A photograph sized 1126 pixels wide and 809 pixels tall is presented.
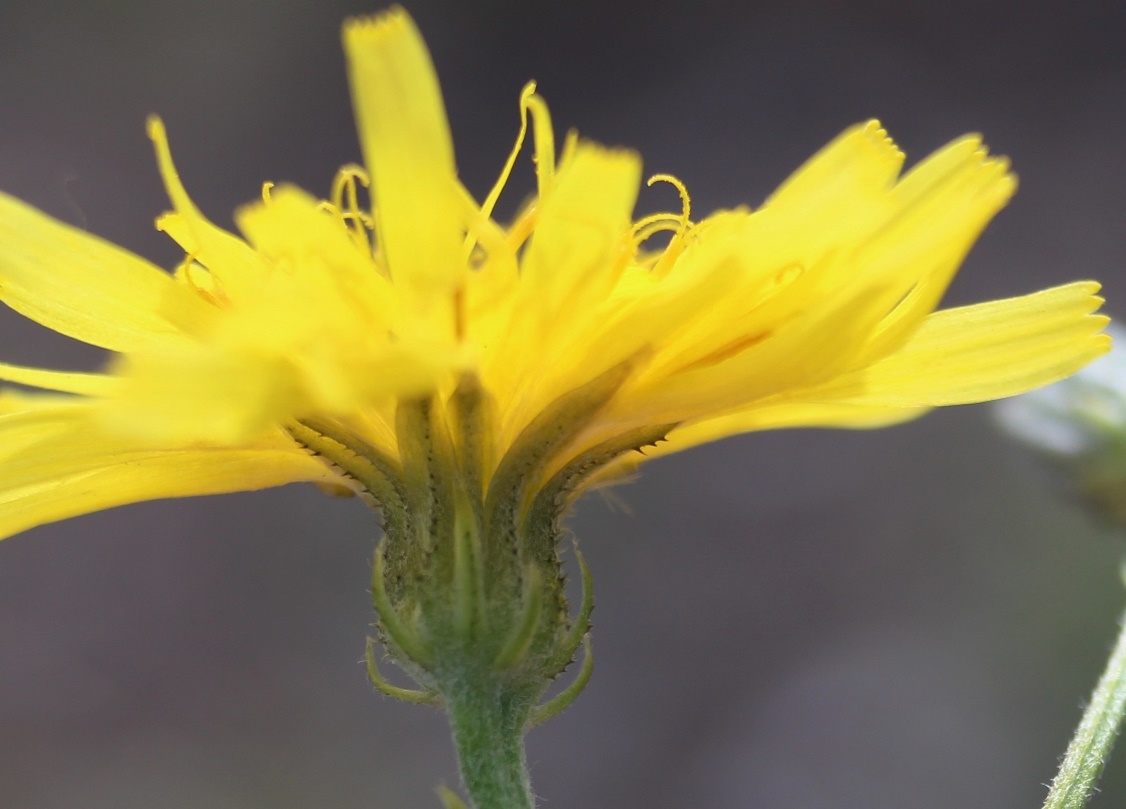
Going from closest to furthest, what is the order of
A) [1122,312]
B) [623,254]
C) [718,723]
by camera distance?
[623,254]
[718,723]
[1122,312]

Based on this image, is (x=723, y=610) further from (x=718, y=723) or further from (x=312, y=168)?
(x=312, y=168)

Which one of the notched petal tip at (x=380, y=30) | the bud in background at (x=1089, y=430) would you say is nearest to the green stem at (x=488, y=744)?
the notched petal tip at (x=380, y=30)

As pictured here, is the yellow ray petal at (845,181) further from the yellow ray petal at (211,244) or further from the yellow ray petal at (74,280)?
the yellow ray petal at (74,280)

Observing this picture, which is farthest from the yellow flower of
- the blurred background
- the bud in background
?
the blurred background

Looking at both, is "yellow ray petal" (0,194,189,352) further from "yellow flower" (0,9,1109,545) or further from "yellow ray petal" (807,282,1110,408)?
"yellow ray petal" (807,282,1110,408)

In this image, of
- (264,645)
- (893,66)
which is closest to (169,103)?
(264,645)

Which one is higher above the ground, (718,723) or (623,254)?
(718,723)

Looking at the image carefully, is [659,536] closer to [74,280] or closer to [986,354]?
[986,354]
